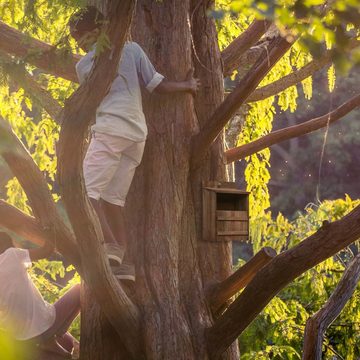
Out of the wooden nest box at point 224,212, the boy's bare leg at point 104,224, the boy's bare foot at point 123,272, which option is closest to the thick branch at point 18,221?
the boy's bare leg at point 104,224

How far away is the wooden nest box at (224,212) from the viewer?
15.9 ft

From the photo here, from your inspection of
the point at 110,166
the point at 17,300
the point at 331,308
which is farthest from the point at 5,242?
the point at 331,308

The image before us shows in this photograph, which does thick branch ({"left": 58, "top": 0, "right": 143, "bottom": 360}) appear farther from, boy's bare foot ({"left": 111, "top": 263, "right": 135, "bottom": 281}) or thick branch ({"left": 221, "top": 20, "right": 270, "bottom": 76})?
thick branch ({"left": 221, "top": 20, "right": 270, "bottom": 76})

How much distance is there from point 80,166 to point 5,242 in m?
1.90

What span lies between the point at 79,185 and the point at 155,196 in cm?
119

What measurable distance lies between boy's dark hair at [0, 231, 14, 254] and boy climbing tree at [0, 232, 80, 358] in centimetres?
24

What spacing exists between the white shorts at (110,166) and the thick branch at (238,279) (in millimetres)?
749

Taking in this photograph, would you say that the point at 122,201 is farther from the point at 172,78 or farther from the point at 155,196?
the point at 172,78

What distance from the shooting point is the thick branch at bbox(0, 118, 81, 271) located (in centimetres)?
362

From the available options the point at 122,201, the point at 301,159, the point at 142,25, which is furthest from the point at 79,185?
the point at 301,159

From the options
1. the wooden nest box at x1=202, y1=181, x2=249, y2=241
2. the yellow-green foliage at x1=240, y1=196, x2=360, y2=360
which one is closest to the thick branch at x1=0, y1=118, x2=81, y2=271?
the wooden nest box at x1=202, y1=181, x2=249, y2=241

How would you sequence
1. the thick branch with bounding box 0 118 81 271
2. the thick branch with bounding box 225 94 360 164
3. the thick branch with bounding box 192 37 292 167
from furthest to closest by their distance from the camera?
1. the thick branch with bounding box 225 94 360 164
2. the thick branch with bounding box 192 37 292 167
3. the thick branch with bounding box 0 118 81 271

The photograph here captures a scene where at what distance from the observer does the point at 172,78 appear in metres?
4.89

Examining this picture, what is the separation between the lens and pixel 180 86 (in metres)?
4.77
